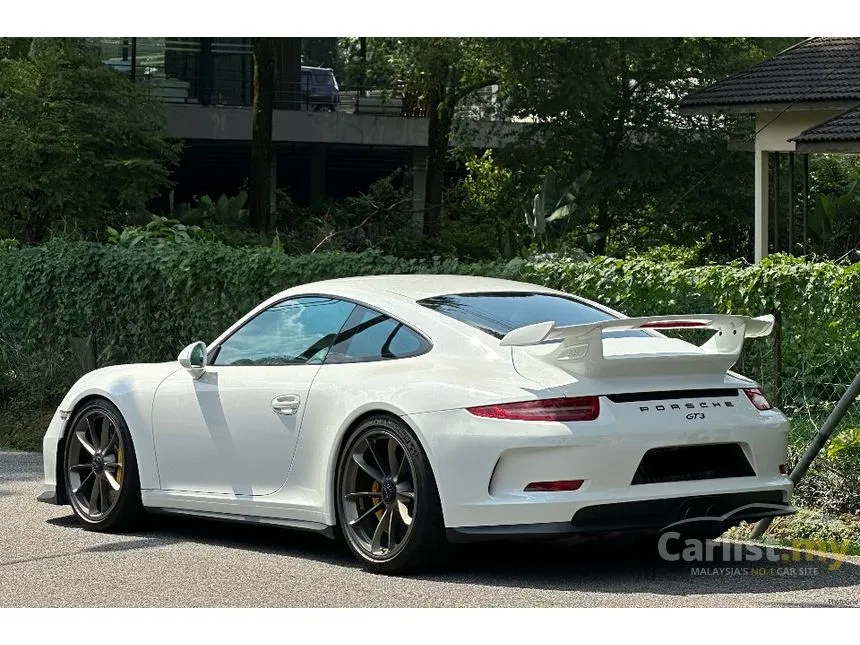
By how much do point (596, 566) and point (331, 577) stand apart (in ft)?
4.36

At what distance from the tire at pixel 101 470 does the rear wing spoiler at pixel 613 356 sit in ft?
9.02

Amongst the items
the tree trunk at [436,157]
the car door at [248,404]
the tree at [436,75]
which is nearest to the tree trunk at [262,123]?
the tree at [436,75]

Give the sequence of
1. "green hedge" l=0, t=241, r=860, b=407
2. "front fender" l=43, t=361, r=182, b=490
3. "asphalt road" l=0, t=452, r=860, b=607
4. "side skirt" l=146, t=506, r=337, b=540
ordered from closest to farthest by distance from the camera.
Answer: "asphalt road" l=0, t=452, r=860, b=607, "side skirt" l=146, t=506, r=337, b=540, "front fender" l=43, t=361, r=182, b=490, "green hedge" l=0, t=241, r=860, b=407

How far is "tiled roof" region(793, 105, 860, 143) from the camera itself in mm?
16703

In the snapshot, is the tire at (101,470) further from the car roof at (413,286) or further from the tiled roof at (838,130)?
the tiled roof at (838,130)

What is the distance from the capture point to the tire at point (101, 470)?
8750mm

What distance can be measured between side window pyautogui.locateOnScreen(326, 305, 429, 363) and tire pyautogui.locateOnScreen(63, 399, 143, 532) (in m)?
1.61

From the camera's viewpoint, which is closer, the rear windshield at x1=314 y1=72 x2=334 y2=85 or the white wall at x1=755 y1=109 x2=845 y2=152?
the white wall at x1=755 y1=109 x2=845 y2=152

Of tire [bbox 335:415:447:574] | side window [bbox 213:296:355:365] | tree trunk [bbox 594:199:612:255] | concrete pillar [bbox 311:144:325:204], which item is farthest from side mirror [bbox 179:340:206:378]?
concrete pillar [bbox 311:144:325:204]

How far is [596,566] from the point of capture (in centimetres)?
757

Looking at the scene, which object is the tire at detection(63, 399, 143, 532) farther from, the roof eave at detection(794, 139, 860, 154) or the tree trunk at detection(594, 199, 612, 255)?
the tree trunk at detection(594, 199, 612, 255)

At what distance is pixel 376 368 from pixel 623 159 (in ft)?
78.0

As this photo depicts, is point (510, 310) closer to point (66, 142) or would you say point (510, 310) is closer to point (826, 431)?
point (826, 431)

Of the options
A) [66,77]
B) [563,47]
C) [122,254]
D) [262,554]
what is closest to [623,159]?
[563,47]
